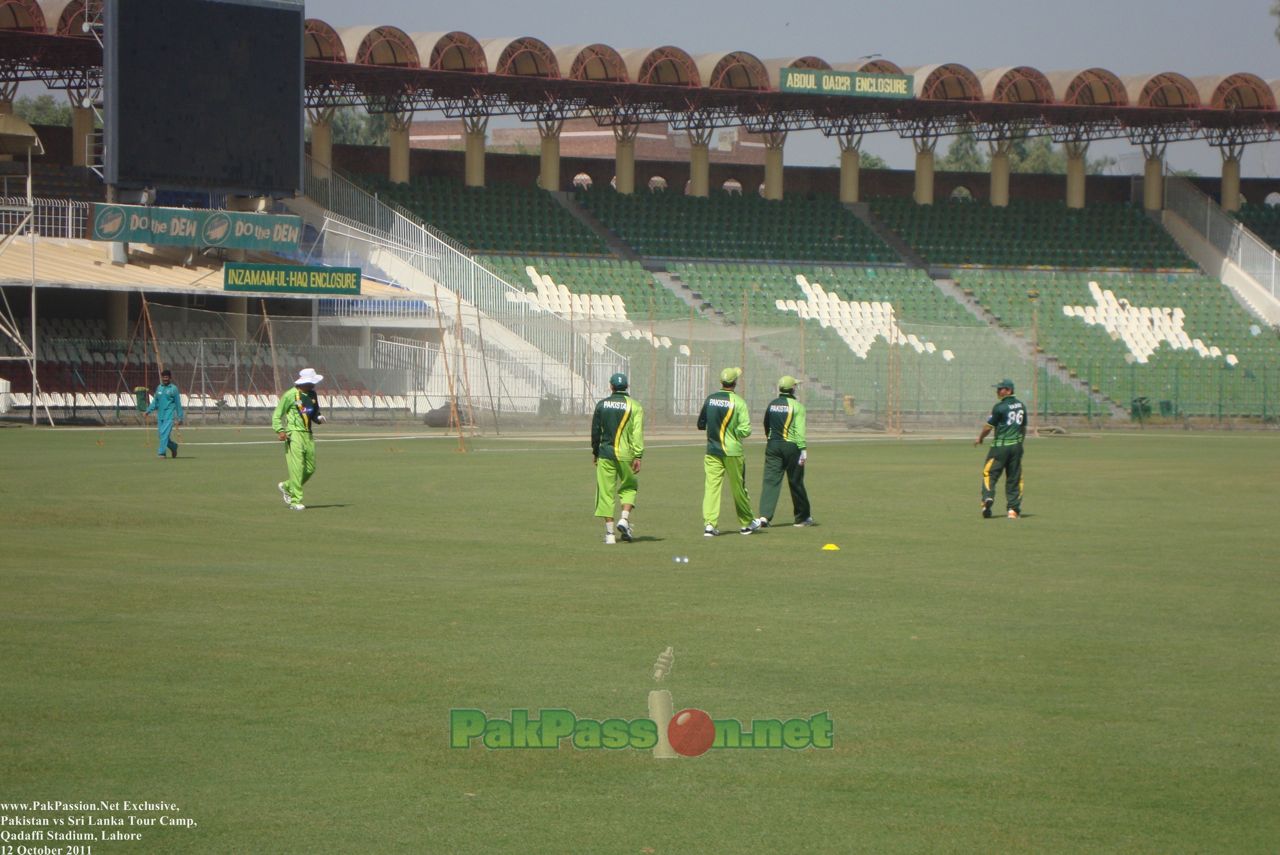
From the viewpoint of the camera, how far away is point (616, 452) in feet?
54.5

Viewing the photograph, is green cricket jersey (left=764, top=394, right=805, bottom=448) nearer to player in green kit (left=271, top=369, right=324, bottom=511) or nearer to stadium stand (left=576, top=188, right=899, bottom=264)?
player in green kit (left=271, top=369, right=324, bottom=511)

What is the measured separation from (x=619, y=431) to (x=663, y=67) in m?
41.9

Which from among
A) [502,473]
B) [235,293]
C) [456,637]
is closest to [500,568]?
[456,637]

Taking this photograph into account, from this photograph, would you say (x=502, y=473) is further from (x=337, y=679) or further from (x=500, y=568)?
(x=337, y=679)

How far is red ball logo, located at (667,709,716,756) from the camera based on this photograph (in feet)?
24.9

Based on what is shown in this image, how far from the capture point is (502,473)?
86.5ft

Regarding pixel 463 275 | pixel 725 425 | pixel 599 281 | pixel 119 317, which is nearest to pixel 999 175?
pixel 599 281

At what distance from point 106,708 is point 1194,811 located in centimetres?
539

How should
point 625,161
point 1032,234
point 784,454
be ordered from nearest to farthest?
point 784,454
point 625,161
point 1032,234

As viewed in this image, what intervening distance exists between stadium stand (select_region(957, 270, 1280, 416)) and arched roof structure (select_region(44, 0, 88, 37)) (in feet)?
97.9

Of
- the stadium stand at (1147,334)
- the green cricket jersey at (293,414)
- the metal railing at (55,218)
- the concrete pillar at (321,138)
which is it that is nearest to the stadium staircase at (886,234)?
the stadium stand at (1147,334)

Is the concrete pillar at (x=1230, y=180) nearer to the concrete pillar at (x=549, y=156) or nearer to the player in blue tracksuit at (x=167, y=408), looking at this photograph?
the concrete pillar at (x=549, y=156)

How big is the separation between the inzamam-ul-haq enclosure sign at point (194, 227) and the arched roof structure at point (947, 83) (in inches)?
940

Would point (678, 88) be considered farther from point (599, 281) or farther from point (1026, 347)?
point (1026, 347)
